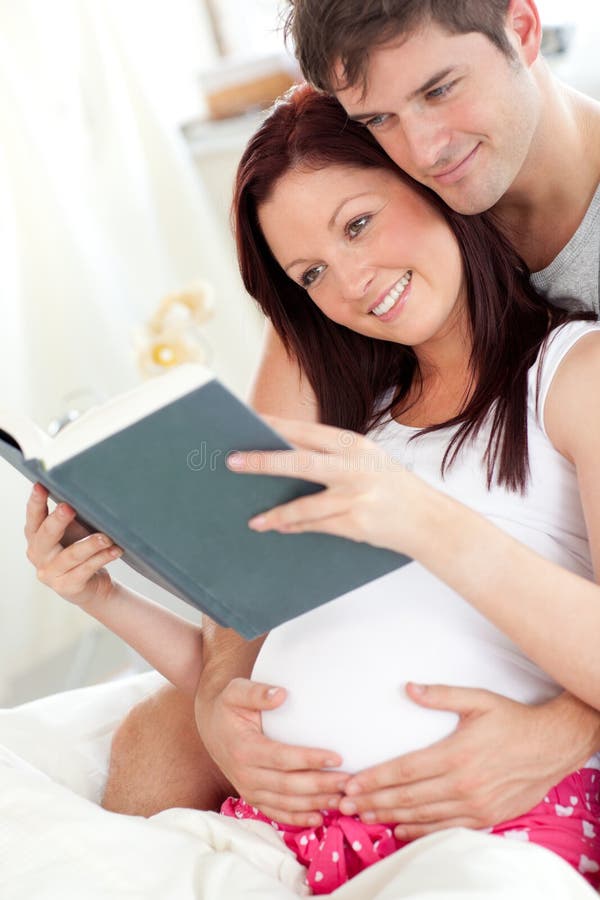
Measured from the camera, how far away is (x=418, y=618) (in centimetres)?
127

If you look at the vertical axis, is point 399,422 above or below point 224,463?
below

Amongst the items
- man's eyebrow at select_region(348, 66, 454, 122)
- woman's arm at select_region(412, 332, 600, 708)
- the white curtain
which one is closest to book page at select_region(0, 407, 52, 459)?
woman's arm at select_region(412, 332, 600, 708)

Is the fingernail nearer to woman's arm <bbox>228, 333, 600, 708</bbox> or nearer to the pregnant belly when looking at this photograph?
woman's arm <bbox>228, 333, 600, 708</bbox>

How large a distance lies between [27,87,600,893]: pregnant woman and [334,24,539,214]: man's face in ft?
0.15

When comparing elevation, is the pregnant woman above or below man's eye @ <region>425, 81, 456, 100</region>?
below

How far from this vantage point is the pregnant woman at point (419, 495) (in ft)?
3.55

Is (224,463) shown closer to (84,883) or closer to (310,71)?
(84,883)

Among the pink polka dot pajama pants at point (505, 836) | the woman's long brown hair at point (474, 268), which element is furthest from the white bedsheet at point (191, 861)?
the woman's long brown hair at point (474, 268)

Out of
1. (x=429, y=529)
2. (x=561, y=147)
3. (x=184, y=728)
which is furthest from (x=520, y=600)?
(x=561, y=147)

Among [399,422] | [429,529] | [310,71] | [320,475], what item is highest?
[310,71]

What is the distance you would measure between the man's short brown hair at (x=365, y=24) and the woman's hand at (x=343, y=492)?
56 cm

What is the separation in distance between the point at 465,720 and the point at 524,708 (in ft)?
0.22

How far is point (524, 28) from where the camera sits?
143cm

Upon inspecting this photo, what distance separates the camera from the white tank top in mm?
1233
